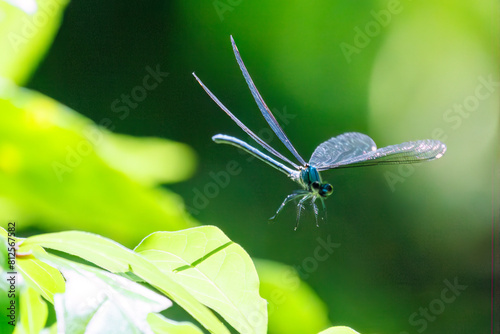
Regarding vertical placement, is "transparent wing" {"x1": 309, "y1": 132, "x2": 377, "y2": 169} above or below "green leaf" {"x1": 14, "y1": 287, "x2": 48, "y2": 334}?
above

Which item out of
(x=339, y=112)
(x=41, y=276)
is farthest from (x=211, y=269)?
(x=339, y=112)

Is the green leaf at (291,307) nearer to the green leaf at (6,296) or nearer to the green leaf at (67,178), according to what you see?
the green leaf at (67,178)

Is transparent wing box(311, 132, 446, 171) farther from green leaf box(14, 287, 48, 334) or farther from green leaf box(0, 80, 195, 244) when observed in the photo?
green leaf box(14, 287, 48, 334)

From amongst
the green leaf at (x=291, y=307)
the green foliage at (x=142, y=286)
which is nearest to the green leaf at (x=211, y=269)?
the green foliage at (x=142, y=286)

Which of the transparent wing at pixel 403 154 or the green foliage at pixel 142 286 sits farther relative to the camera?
the transparent wing at pixel 403 154

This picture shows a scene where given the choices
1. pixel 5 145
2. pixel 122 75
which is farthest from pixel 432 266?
pixel 5 145

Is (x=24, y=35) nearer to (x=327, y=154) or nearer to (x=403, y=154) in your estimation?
(x=327, y=154)

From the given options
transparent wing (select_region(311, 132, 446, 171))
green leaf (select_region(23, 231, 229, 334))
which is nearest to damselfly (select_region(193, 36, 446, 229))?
transparent wing (select_region(311, 132, 446, 171))
